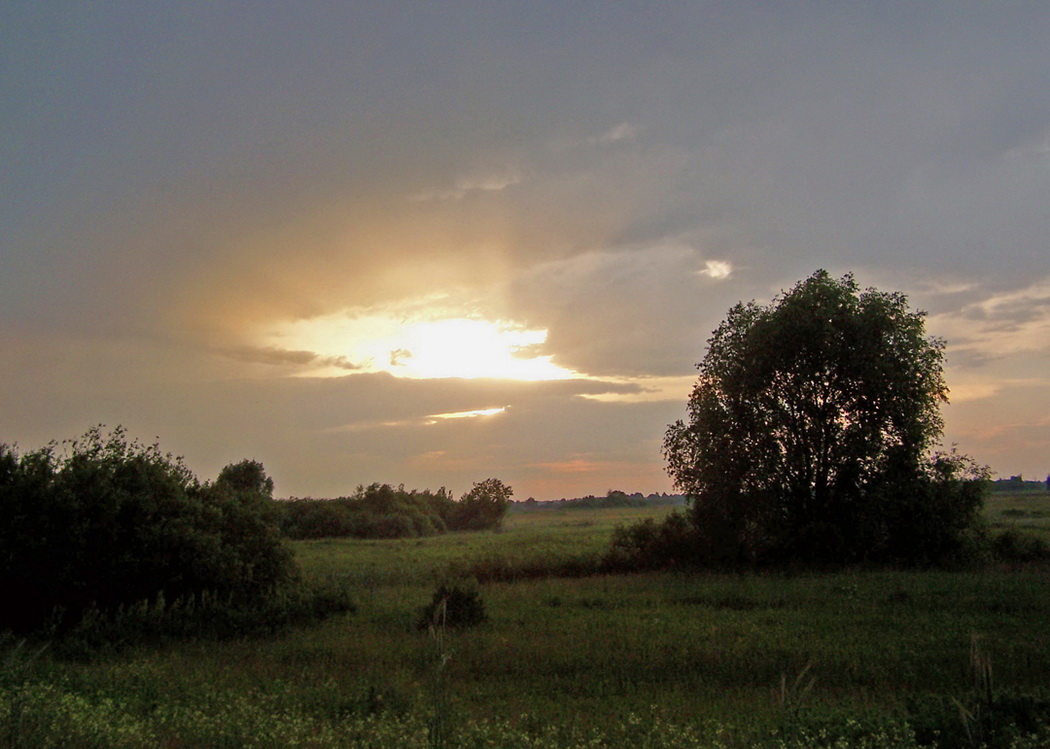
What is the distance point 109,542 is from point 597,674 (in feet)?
42.4

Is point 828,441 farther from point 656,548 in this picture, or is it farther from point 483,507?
point 483,507

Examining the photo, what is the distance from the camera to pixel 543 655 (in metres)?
14.7

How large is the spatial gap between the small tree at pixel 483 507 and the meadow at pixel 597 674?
72.6 meters

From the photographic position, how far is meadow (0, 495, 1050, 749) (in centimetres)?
815

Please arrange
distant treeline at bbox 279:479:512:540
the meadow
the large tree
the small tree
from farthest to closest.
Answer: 1. the small tree
2. distant treeline at bbox 279:479:512:540
3. the large tree
4. the meadow

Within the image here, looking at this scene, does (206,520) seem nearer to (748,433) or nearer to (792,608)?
(792,608)

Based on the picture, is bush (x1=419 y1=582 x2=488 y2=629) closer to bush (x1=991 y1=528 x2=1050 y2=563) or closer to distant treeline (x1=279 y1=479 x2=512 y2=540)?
bush (x1=991 y1=528 x2=1050 y2=563)

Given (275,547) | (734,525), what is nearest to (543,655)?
(275,547)

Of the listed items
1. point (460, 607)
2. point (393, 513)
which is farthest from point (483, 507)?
point (460, 607)

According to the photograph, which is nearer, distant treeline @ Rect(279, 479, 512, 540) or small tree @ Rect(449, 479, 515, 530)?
distant treeline @ Rect(279, 479, 512, 540)

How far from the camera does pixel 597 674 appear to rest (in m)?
13.3

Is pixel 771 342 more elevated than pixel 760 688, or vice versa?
pixel 771 342

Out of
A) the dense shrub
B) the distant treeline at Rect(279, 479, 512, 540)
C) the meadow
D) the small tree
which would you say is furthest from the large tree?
the small tree

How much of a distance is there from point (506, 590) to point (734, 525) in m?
10.7
